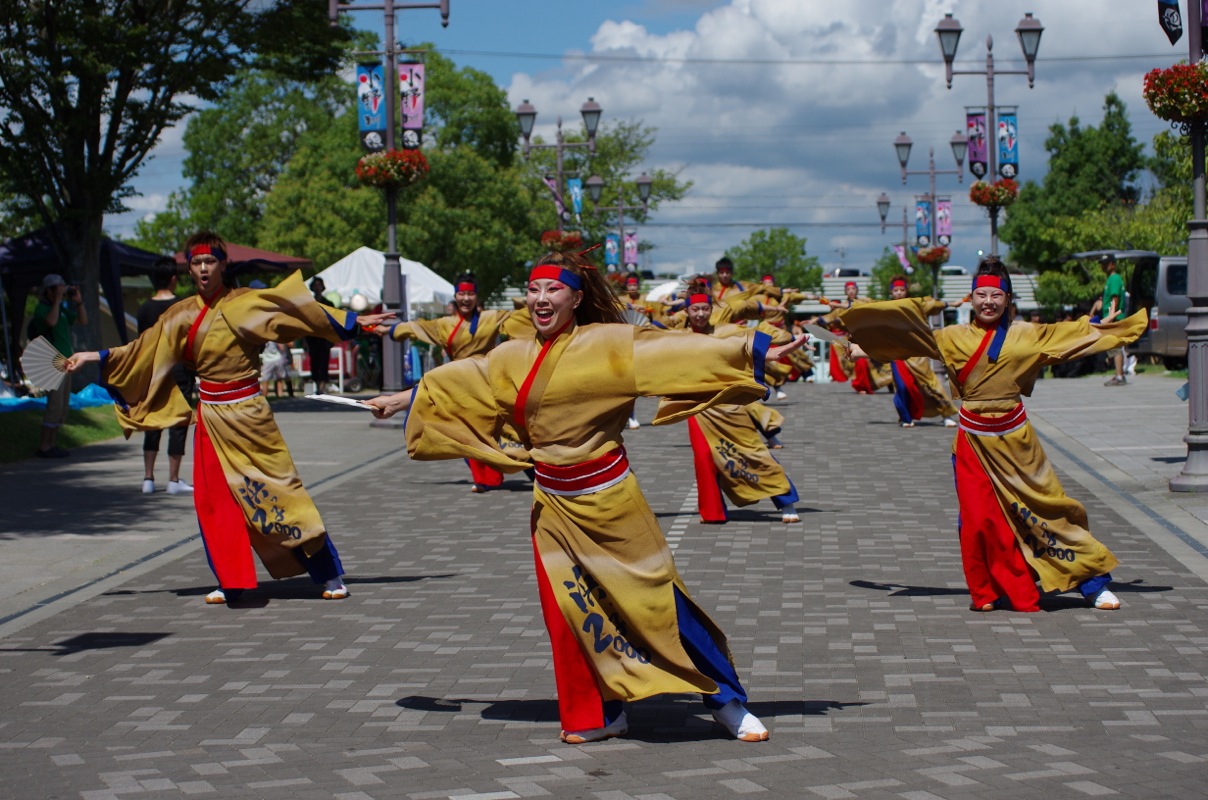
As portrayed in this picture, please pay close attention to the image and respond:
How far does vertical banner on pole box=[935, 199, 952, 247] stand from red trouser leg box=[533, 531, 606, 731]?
42361mm

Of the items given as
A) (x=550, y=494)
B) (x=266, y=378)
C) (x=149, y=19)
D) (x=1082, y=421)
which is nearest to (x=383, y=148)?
(x=149, y=19)

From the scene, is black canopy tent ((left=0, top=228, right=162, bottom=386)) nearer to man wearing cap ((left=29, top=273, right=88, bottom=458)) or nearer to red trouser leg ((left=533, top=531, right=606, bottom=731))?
man wearing cap ((left=29, top=273, right=88, bottom=458))

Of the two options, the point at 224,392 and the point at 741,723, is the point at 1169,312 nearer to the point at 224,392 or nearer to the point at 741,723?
the point at 224,392

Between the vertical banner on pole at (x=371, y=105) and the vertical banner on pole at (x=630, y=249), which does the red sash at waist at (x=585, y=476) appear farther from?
the vertical banner on pole at (x=630, y=249)

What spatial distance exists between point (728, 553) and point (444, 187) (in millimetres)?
44596

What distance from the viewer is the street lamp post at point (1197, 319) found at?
1339 centimetres

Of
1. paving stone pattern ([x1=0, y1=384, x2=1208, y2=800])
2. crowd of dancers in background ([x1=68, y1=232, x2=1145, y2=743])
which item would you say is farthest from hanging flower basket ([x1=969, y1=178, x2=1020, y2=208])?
paving stone pattern ([x1=0, y1=384, x2=1208, y2=800])

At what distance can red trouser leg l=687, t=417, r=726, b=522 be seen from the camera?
1227 centimetres

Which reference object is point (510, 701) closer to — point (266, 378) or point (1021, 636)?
point (1021, 636)

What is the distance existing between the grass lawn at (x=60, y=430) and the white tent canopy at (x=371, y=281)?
11.5m

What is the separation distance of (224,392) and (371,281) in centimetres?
2480

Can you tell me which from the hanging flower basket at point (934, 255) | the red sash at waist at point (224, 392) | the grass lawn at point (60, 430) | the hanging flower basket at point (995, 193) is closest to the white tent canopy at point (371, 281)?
the hanging flower basket at point (995, 193)

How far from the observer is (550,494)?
19.9ft

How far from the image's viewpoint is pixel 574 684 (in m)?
5.93
